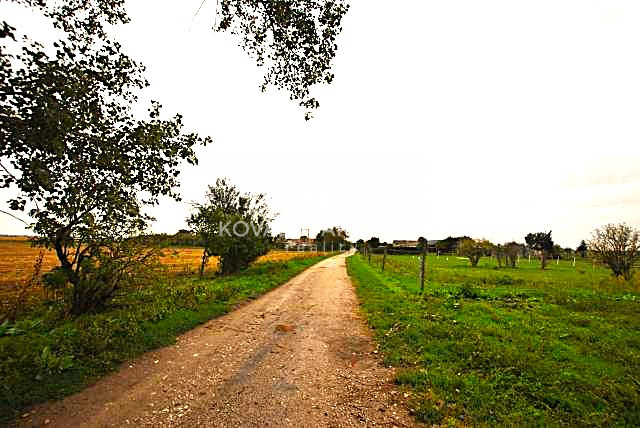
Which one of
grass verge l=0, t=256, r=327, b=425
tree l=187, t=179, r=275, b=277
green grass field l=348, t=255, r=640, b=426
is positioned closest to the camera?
green grass field l=348, t=255, r=640, b=426

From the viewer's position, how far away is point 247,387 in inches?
169

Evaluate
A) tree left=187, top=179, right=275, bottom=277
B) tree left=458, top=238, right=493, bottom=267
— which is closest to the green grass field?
tree left=187, top=179, right=275, bottom=277

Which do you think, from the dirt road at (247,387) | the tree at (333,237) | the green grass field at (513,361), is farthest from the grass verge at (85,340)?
the tree at (333,237)

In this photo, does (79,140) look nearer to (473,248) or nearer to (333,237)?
(473,248)

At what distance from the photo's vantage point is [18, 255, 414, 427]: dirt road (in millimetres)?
3527

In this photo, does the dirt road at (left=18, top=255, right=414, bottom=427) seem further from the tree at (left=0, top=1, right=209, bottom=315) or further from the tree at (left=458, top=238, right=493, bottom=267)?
the tree at (left=458, top=238, right=493, bottom=267)

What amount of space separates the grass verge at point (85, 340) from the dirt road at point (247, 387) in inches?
11.3

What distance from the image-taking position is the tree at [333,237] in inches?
4218

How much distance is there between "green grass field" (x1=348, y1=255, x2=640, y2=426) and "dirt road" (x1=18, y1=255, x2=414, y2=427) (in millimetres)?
586

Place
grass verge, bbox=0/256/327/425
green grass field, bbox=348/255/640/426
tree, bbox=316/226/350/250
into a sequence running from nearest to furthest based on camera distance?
1. green grass field, bbox=348/255/640/426
2. grass verge, bbox=0/256/327/425
3. tree, bbox=316/226/350/250

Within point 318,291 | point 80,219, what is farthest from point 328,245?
point 80,219

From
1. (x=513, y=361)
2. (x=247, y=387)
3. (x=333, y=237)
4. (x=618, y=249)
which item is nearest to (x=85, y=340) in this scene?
(x=247, y=387)

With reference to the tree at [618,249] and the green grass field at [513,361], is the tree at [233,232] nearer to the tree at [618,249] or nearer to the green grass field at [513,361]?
the green grass field at [513,361]

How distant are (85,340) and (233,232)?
13584 mm
